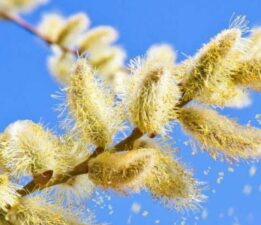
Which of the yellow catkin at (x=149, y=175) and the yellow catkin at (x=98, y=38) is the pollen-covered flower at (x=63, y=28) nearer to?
the yellow catkin at (x=98, y=38)

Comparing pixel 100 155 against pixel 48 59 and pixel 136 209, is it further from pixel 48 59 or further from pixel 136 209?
pixel 48 59

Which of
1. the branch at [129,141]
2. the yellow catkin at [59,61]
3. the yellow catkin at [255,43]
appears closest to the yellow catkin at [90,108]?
the branch at [129,141]

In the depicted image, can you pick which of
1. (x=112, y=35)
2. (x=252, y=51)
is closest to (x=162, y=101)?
(x=252, y=51)

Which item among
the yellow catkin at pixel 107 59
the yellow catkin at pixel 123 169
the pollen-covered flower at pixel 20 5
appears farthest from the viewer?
the yellow catkin at pixel 107 59

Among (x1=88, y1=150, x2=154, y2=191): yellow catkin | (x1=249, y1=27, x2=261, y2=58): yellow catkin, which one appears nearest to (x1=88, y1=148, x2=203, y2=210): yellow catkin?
(x1=88, y1=150, x2=154, y2=191): yellow catkin

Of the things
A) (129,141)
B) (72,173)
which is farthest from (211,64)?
(72,173)

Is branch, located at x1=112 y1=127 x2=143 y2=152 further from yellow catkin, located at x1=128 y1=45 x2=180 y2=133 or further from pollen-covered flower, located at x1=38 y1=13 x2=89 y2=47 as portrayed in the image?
pollen-covered flower, located at x1=38 y1=13 x2=89 y2=47
